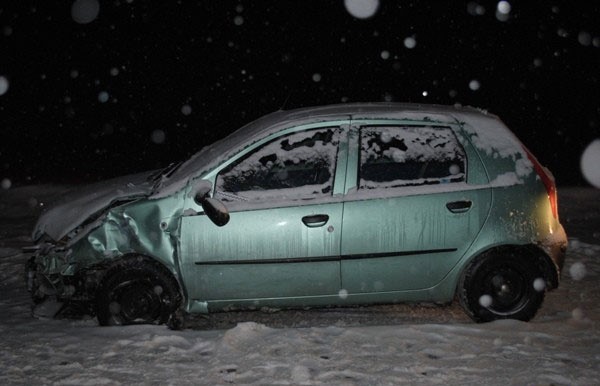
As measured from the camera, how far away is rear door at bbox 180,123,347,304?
14.4ft

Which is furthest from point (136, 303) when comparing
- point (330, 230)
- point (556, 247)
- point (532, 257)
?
point (556, 247)

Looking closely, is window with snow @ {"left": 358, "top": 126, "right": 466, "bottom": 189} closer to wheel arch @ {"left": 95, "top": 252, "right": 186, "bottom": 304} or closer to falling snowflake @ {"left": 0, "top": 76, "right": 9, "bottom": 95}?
wheel arch @ {"left": 95, "top": 252, "right": 186, "bottom": 304}

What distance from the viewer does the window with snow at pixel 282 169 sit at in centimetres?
446

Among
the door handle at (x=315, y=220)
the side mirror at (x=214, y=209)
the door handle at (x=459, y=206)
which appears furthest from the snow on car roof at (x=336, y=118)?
the door handle at (x=315, y=220)

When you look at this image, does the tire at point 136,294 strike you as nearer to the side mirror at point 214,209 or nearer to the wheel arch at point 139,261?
the wheel arch at point 139,261

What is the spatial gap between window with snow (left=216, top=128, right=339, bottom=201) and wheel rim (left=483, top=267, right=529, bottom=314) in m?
1.42

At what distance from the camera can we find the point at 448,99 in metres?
24.9

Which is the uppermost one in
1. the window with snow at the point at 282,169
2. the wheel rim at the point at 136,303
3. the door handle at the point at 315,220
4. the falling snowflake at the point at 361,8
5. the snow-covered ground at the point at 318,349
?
the falling snowflake at the point at 361,8

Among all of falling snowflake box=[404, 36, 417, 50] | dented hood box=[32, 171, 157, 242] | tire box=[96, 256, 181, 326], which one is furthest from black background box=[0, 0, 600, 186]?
tire box=[96, 256, 181, 326]

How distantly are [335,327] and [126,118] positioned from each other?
816 inches

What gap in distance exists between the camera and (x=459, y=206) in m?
4.46

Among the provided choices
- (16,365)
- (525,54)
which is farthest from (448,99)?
(16,365)

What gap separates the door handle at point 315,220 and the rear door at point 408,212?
0.15 meters

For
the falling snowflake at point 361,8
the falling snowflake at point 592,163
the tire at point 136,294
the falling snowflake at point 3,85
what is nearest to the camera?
the tire at point 136,294
